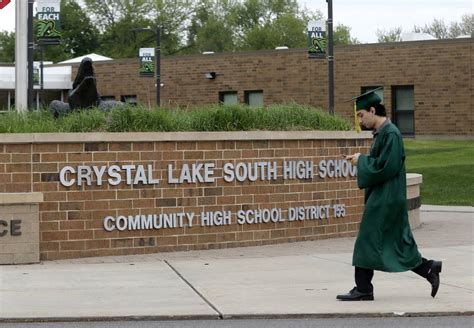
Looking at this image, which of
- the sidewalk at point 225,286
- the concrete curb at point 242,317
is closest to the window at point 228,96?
the sidewalk at point 225,286

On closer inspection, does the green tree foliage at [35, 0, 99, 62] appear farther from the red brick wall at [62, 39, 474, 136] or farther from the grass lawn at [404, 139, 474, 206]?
the grass lawn at [404, 139, 474, 206]

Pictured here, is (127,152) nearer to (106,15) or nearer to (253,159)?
(253,159)

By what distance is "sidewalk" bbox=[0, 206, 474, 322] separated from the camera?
9.51 meters

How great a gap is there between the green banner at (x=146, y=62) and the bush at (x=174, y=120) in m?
25.4

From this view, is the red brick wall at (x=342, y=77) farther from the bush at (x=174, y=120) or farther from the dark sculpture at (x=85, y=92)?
the bush at (x=174, y=120)

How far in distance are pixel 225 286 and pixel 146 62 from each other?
31.4 meters

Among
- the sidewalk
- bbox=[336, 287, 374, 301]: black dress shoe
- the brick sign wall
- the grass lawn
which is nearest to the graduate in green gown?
bbox=[336, 287, 374, 301]: black dress shoe

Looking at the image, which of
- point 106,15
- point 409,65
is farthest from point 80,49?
point 409,65

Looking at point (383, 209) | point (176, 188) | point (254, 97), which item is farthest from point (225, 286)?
point (254, 97)

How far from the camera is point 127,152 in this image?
1400cm

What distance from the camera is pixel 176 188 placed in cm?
1435

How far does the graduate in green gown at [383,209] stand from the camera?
380 inches

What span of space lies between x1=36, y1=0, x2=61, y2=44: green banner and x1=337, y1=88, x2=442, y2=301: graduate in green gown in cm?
1682

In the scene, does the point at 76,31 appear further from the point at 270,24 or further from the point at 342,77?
the point at 342,77
